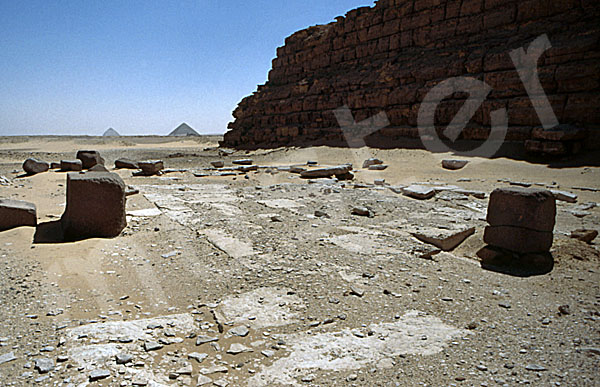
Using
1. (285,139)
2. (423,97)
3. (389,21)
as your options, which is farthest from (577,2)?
(285,139)

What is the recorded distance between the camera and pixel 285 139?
25.7 m

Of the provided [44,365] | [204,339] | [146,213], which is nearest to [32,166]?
[146,213]

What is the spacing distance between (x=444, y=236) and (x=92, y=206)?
451cm

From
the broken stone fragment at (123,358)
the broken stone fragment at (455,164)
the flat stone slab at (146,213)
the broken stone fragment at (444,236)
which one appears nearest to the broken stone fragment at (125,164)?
the flat stone slab at (146,213)

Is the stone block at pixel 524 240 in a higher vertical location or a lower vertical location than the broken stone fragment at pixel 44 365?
higher

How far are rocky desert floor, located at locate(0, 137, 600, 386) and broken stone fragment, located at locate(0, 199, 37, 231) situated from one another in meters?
0.16

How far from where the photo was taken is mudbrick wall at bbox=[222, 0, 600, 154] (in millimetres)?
13727

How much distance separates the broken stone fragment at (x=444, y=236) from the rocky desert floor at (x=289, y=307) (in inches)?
3.0

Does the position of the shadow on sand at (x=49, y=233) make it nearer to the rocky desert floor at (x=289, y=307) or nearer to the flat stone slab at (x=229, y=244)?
the rocky desert floor at (x=289, y=307)

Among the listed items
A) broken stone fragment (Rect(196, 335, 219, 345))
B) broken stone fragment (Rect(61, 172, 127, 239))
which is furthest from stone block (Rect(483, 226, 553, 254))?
broken stone fragment (Rect(61, 172, 127, 239))

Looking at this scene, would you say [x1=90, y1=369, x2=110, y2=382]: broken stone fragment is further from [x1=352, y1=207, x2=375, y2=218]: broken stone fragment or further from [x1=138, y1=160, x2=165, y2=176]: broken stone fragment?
[x1=138, y1=160, x2=165, y2=176]: broken stone fragment

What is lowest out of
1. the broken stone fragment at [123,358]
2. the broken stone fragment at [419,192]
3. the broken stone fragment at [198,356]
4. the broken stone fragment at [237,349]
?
the broken stone fragment at [198,356]

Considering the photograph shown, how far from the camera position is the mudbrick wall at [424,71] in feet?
45.0

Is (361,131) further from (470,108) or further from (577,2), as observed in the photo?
(577,2)
